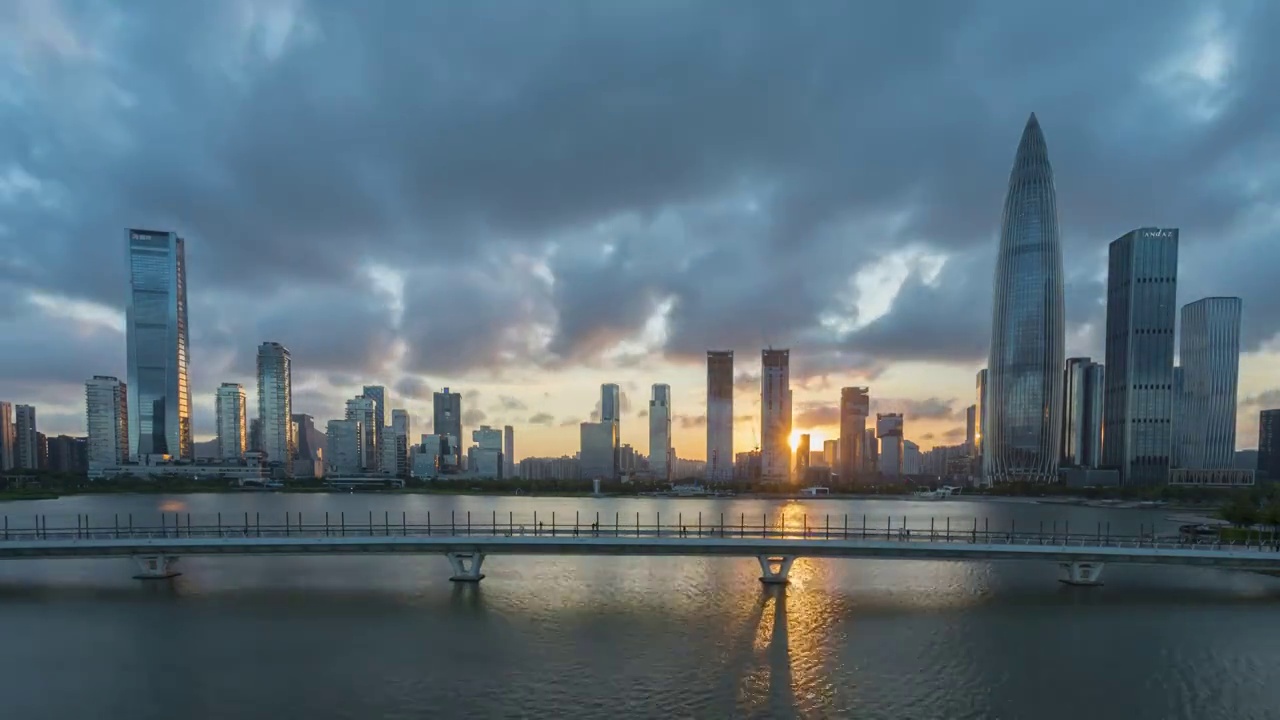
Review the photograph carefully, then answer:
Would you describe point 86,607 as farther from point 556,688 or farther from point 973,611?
point 973,611

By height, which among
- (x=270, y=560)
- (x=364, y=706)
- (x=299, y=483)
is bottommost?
(x=364, y=706)

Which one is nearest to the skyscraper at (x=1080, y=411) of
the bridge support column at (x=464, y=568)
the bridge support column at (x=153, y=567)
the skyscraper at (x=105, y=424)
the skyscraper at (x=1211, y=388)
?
the skyscraper at (x=1211, y=388)

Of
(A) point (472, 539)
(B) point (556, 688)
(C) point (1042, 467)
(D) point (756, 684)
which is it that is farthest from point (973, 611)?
(C) point (1042, 467)

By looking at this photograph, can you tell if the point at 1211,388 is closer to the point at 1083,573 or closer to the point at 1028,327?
the point at 1028,327

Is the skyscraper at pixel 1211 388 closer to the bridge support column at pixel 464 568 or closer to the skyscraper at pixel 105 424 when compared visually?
the bridge support column at pixel 464 568

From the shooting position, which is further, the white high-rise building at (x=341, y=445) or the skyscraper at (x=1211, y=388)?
the white high-rise building at (x=341, y=445)

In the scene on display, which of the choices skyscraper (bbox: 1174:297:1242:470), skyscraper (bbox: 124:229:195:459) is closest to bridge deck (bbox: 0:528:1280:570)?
skyscraper (bbox: 1174:297:1242:470)
